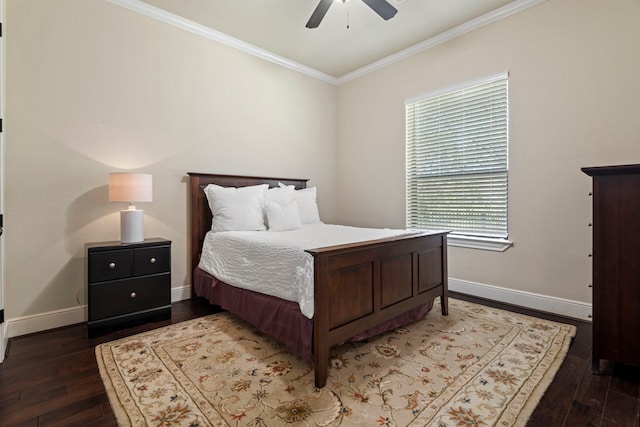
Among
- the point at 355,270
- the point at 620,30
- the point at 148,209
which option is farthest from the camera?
the point at 148,209

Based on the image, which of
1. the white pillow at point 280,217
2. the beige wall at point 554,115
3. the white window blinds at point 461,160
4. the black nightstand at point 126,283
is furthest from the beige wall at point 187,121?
the white pillow at point 280,217

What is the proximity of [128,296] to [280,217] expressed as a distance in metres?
1.44

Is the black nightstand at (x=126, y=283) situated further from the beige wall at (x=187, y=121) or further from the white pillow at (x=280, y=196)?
the white pillow at (x=280, y=196)

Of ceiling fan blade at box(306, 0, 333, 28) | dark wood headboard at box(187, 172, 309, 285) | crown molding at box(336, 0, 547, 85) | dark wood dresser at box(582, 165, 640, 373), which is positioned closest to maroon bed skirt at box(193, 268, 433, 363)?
dark wood headboard at box(187, 172, 309, 285)

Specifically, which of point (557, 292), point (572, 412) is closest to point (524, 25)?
point (557, 292)

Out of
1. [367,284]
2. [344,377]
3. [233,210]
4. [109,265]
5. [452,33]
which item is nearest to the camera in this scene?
[344,377]

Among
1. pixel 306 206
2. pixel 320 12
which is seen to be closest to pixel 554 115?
pixel 320 12

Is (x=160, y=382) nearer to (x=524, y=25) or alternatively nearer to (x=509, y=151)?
(x=509, y=151)

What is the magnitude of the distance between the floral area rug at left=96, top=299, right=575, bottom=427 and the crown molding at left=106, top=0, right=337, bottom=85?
291 cm

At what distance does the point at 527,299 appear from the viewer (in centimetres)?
283

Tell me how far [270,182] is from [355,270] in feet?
7.27

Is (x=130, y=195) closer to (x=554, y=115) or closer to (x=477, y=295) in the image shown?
(x=477, y=295)

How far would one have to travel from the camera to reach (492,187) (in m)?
3.08

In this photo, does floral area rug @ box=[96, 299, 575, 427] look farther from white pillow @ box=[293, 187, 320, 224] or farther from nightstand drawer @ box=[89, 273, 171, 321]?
white pillow @ box=[293, 187, 320, 224]
